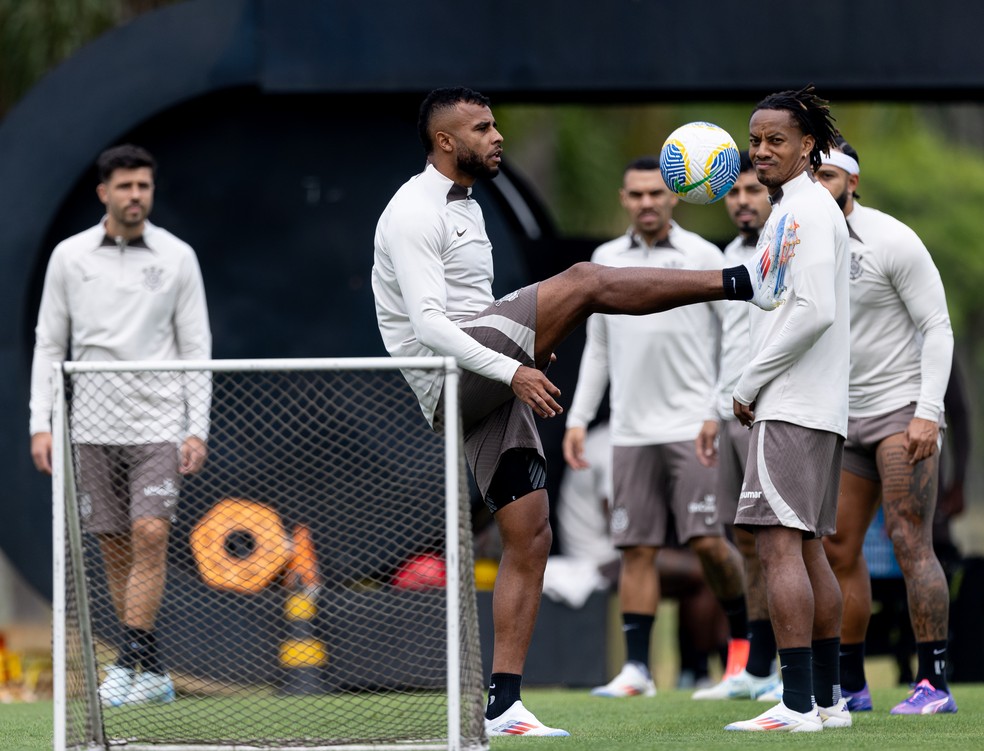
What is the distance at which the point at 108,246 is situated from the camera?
8.67m

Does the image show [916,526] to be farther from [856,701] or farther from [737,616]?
[737,616]

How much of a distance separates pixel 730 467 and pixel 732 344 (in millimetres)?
650

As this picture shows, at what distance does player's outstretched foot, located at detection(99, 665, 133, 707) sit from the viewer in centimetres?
675

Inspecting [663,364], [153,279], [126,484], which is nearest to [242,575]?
[126,484]

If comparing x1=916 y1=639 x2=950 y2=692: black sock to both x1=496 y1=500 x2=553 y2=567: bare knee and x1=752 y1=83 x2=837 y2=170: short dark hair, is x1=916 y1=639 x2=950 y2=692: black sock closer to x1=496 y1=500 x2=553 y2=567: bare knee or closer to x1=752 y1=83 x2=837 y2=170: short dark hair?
x1=496 y1=500 x2=553 y2=567: bare knee

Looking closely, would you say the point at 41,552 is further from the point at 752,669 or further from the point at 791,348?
the point at 791,348

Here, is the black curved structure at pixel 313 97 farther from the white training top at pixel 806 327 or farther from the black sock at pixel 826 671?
the black sock at pixel 826 671

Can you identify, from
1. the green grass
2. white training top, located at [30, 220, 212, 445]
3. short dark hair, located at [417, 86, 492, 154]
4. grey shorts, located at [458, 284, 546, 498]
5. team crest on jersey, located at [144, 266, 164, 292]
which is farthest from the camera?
team crest on jersey, located at [144, 266, 164, 292]

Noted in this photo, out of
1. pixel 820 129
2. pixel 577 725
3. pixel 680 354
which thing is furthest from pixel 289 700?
pixel 820 129

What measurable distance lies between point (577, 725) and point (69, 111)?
542cm

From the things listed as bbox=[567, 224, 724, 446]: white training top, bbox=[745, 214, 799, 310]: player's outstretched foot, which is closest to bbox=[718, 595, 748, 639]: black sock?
bbox=[567, 224, 724, 446]: white training top

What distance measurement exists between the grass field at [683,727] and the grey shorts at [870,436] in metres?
1.08

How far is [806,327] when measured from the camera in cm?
609

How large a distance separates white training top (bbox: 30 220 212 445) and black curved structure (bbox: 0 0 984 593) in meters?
1.63
